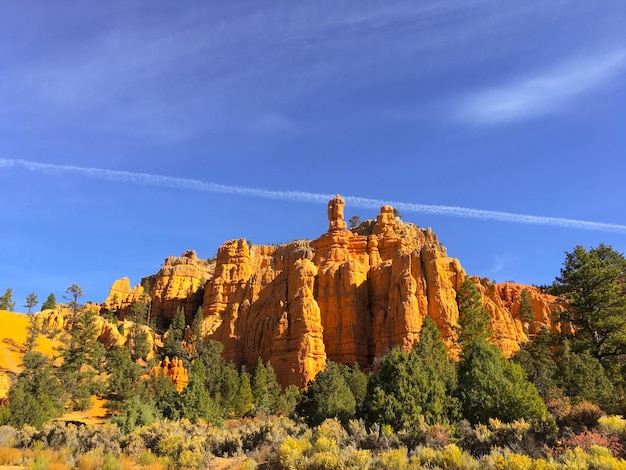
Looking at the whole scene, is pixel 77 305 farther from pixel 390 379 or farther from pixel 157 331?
pixel 390 379

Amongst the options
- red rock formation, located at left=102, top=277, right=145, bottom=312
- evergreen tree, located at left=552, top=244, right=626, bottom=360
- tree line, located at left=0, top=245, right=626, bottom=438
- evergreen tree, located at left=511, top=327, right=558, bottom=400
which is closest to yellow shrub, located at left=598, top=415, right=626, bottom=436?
tree line, located at left=0, top=245, right=626, bottom=438

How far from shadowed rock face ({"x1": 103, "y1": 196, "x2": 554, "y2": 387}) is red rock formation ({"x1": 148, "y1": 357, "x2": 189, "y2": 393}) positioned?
8595mm

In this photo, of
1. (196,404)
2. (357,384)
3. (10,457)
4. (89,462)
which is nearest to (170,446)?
(89,462)

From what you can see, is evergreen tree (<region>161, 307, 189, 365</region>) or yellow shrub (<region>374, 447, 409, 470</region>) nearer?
yellow shrub (<region>374, 447, 409, 470</region>)

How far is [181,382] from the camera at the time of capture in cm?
6469

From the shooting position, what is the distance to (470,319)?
5747 centimetres

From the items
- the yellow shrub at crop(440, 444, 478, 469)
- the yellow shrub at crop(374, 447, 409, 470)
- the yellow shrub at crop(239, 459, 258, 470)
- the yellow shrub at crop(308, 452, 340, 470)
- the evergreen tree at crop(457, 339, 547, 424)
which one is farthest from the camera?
the evergreen tree at crop(457, 339, 547, 424)

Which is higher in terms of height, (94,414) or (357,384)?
(357,384)

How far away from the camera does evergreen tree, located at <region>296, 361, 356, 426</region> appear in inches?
1501

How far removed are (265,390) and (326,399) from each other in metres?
14.6

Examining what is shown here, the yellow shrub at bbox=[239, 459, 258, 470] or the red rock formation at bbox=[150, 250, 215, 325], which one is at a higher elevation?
the red rock formation at bbox=[150, 250, 215, 325]

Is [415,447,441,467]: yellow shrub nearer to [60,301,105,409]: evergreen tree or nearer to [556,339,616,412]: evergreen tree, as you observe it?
[556,339,616,412]: evergreen tree

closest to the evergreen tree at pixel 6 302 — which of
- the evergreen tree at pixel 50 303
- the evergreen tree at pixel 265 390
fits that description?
the evergreen tree at pixel 50 303

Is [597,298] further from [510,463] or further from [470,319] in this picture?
[510,463]
